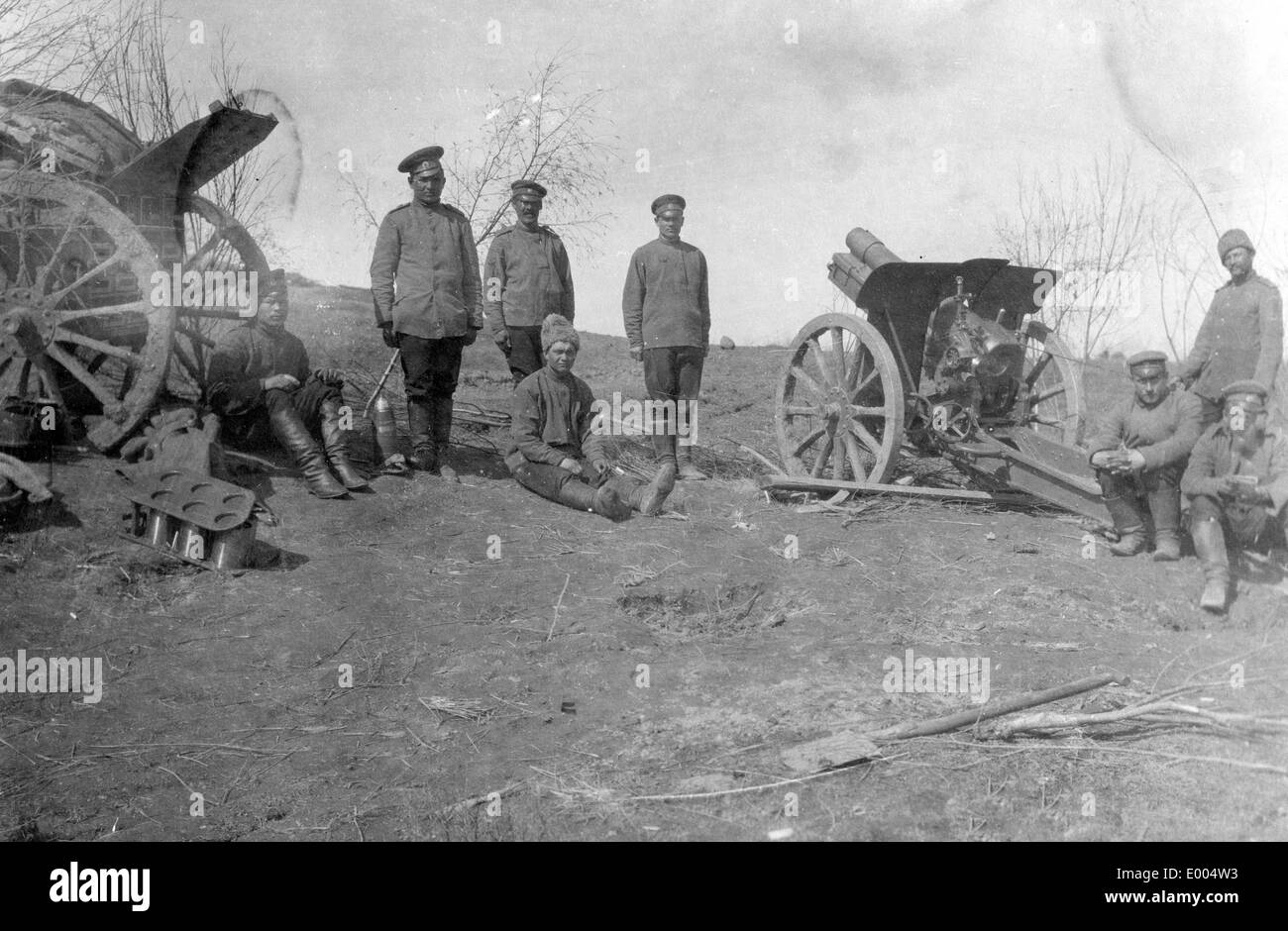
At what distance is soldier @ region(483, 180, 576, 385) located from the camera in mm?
7078

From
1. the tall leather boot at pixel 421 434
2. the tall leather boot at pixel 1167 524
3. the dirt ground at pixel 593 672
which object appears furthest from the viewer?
the tall leather boot at pixel 421 434

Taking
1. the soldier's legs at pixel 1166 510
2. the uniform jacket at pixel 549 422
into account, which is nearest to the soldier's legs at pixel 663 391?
the uniform jacket at pixel 549 422

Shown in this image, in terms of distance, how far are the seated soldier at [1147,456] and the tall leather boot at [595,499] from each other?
108 inches

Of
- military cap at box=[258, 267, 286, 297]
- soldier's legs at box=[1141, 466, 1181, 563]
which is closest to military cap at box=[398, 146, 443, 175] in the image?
military cap at box=[258, 267, 286, 297]

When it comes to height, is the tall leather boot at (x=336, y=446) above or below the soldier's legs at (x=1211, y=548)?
above

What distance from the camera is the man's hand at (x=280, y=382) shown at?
628 cm

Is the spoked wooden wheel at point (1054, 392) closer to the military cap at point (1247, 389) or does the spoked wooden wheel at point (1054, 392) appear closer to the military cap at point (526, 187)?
the military cap at point (1247, 389)

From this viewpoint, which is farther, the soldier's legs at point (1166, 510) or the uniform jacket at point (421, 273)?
the uniform jacket at point (421, 273)

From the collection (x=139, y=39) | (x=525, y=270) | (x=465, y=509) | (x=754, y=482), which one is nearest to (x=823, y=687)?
(x=465, y=509)

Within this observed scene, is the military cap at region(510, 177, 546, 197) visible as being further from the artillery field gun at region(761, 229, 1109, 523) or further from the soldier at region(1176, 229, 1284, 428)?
the soldier at region(1176, 229, 1284, 428)

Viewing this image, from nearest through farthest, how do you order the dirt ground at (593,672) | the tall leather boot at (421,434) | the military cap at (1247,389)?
the dirt ground at (593,672) < the military cap at (1247,389) < the tall leather boot at (421,434)

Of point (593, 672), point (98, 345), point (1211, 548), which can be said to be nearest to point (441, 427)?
point (98, 345)

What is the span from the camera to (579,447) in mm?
6742

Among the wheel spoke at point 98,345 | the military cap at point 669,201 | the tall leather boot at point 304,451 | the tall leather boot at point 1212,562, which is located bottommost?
the tall leather boot at point 1212,562
